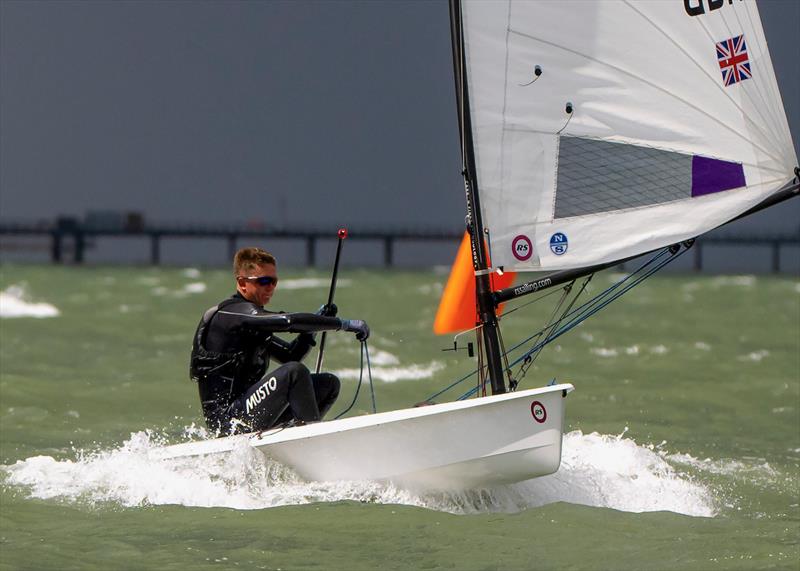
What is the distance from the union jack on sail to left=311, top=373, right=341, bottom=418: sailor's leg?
264cm

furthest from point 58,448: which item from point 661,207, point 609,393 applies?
point 609,393

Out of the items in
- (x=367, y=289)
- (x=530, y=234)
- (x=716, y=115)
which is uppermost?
(x=716, y=115)

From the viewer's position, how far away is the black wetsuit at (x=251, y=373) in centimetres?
638

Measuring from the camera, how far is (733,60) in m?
6.50

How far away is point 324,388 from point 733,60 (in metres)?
2.80

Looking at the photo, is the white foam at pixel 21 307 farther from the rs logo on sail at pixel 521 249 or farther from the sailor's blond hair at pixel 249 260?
the rs logo on sail at pixel 521 249

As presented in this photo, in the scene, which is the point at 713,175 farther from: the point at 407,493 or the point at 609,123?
the point at 407,493

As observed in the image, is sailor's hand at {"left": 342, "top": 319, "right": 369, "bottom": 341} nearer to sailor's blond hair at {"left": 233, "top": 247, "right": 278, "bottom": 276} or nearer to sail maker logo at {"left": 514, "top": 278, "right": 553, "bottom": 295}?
sailor's blond hair at {"left": 233, "top": 247, "right": 278, "bottom": 276}

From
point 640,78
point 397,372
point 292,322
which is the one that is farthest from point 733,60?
point 397,372

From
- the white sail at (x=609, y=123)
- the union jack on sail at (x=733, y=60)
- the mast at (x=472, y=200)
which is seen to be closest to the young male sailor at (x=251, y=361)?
the mast at (x=472, y=200)

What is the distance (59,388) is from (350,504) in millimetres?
6354

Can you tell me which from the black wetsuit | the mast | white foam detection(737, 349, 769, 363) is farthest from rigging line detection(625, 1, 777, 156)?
white foam detection(737, 349, 769, 363)

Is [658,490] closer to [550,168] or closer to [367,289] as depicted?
[550,168]

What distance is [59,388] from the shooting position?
11875 mm
